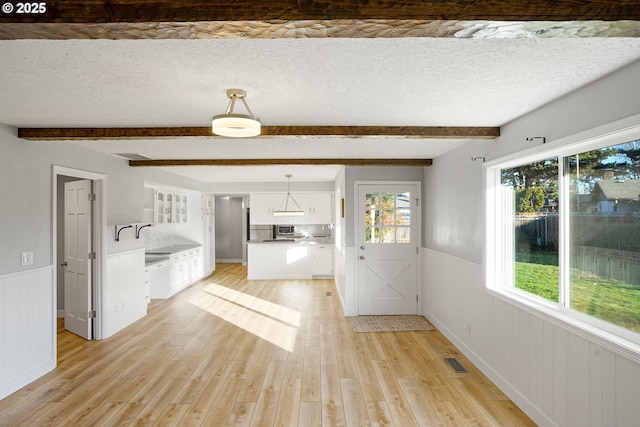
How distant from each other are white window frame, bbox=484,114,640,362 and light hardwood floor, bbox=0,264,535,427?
89 centimetres

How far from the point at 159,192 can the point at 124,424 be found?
4.79 m

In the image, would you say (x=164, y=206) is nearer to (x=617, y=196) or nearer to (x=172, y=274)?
(x=172, y=274)

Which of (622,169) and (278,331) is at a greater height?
(622,169)

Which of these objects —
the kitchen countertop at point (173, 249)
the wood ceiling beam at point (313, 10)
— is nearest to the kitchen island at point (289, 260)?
the kitchen countertop at point (173, 249)

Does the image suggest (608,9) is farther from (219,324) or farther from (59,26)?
(219,324)

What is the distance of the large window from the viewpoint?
6.88 ft

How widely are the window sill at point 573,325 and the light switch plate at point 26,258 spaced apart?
447 cm

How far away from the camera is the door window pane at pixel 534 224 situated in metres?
2.77

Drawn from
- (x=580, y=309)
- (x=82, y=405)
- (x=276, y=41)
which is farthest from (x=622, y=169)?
(x=82, y=405)

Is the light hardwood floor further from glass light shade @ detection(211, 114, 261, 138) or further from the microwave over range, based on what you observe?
the microwave over range

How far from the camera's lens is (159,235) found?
24.4ft

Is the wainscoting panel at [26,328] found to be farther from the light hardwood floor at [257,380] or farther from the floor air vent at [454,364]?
the floor air vent at [454,364]

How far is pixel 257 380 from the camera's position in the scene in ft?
11.0

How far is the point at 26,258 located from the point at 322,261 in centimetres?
589
